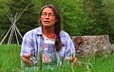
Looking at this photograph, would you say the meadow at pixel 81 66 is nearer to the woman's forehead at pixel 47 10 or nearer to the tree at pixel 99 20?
the woman's forehead at pixel 47 10

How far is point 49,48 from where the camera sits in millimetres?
5020

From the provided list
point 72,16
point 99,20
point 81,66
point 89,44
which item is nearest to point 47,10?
point 81,66

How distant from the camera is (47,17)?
4.97 m

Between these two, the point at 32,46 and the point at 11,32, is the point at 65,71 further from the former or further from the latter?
the point at 11,32

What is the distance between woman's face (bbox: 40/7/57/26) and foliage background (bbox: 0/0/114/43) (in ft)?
172

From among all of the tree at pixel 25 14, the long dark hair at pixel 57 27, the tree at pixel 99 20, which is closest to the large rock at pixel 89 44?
the long dark hair at pixel 57 27

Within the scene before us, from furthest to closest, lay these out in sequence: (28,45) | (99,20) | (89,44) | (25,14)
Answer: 1. (99,20)
2. (25,14)
3. (89,44)
4. (28,45)

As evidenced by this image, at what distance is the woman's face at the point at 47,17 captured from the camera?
4.99 meters

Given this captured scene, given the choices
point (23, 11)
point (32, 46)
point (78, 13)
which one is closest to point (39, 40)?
point (32, 46)

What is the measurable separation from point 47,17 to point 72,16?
55.9 m

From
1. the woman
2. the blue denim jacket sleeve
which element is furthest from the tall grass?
the woman

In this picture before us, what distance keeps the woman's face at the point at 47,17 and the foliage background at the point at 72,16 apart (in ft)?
172

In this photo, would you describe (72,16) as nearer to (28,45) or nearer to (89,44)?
(89,44)

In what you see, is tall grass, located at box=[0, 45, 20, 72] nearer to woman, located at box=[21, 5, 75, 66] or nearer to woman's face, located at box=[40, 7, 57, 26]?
woman, located at box=[21, 5, 75, 66]
